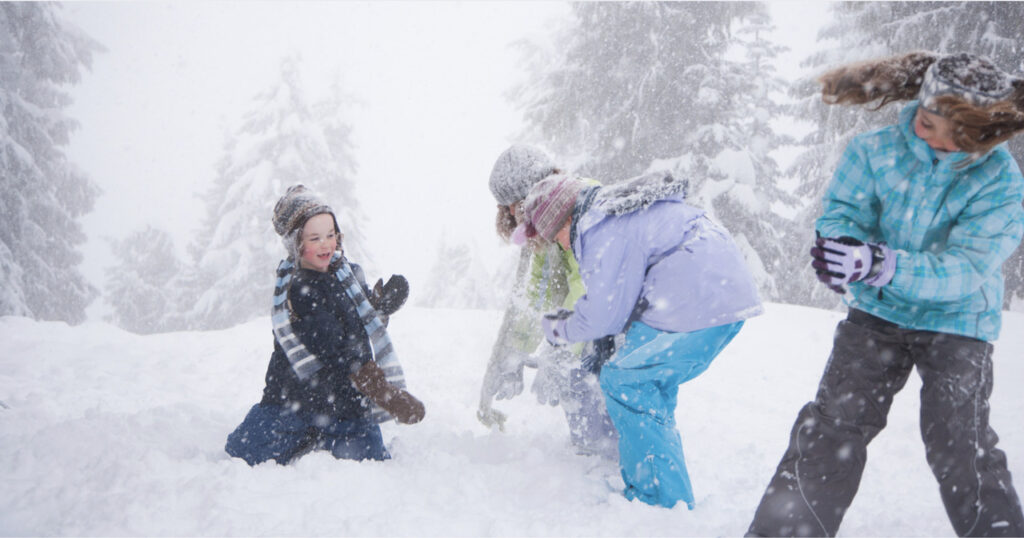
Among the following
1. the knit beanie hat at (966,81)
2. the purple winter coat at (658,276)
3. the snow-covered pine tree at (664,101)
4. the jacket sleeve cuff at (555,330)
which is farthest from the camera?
the snow-covered pine tree at (664,101)

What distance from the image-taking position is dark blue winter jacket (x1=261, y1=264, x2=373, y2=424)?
9.40ft

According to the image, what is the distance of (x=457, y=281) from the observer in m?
25.9

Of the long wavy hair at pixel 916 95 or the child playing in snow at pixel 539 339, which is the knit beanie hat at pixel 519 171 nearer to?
the child playing in snow at pixel 539 339

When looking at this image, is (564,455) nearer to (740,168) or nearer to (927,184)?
(927,184)

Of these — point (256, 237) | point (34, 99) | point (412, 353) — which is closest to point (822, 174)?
point (412, 353)

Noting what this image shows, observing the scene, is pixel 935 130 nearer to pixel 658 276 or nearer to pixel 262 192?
pixel 658 276

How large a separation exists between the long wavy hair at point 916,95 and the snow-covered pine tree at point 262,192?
16599 mm

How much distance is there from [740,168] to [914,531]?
10.4 m

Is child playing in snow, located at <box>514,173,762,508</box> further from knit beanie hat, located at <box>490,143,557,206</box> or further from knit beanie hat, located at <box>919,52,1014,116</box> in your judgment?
knit beanie hat, located at <box>919,52,1014,116</box>

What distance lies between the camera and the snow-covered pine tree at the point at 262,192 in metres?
17.2

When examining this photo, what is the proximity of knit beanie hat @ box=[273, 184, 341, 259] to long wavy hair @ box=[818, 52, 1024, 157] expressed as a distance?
2.51 meters

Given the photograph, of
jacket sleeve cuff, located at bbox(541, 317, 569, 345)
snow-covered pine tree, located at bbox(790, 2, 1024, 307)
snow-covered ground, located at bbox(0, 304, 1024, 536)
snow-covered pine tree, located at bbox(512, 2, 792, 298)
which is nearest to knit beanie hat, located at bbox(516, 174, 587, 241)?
jacket sleeve cuff, located at bbox(541, 317, 569, 345)

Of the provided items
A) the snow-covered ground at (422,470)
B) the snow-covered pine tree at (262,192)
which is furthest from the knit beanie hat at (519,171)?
the snow-covered pine tree at (262,192)

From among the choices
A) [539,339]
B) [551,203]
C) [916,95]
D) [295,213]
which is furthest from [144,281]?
[916,95]
